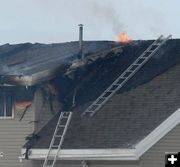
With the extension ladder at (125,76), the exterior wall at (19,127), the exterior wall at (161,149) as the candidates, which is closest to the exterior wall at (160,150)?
the exterior wall at (161,149)

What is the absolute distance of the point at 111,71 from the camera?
22.2m

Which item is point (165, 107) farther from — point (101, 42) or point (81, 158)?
point (101, 42)

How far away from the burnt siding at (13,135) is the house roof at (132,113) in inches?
32.7

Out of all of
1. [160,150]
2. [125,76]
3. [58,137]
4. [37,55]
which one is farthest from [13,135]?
[160,150]

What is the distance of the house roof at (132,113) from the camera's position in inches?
708

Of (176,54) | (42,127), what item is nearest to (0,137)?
(42,127)

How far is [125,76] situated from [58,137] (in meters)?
3.54

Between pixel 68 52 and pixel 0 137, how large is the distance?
4538 mm

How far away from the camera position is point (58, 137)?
781 inches

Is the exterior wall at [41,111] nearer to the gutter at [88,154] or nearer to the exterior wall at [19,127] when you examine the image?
the exterior wall at [19,127]

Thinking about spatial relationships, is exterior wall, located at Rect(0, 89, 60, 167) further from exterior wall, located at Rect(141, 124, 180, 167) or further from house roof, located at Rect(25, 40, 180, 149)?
exterior wall, located at Rect(141, 124, 180, 167)

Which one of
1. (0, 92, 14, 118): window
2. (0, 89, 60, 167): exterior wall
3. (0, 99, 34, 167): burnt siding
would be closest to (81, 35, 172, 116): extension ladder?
(0, 89, 60, 167): exterior wall

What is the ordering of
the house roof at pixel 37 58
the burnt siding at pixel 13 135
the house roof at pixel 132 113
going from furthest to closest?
the burnt siding at pixel 13 135 → the house roof at pixel 37 58 → the house roof at pixel 132 113

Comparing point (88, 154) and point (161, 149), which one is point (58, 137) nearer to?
point (88, 154)
